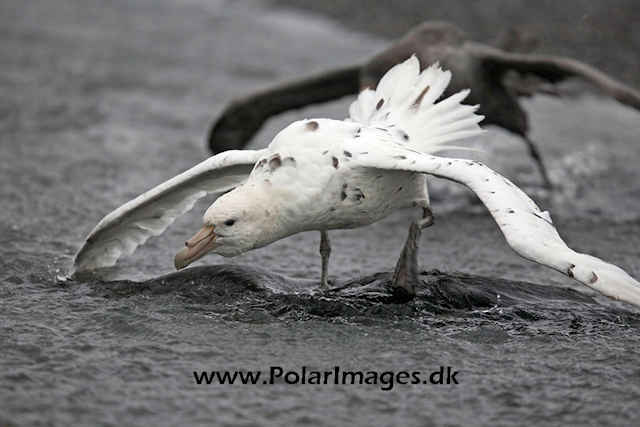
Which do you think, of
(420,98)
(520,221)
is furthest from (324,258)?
(520,221)

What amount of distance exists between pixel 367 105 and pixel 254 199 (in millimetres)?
1527

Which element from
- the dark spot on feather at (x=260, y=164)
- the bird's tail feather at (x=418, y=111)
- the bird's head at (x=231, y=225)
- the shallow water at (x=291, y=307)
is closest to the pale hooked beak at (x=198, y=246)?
the bird's head at (x=231, y=225)

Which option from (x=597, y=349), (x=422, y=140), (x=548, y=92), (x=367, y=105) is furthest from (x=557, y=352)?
(x=548, y=92)

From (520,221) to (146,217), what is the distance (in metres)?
2.78

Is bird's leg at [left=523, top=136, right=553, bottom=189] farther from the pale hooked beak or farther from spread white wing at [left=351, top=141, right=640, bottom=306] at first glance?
the pale hooked beak

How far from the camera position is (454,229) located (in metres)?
8.57

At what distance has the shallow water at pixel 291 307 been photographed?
16.0ft

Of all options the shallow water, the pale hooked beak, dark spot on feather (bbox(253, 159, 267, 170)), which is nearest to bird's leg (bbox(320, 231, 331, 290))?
the shallow water

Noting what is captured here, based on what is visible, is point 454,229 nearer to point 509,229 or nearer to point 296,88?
point 296,88

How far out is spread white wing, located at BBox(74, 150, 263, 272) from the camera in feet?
21.9

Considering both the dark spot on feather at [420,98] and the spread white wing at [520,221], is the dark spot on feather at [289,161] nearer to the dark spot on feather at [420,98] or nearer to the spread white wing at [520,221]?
the spread white wing at [520,221]

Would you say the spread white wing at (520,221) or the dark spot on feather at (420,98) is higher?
the dark spot on feather at (420,98)

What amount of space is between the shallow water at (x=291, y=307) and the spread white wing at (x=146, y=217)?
16 centimetres

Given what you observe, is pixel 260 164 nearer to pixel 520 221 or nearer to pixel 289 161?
pixel 289 161
